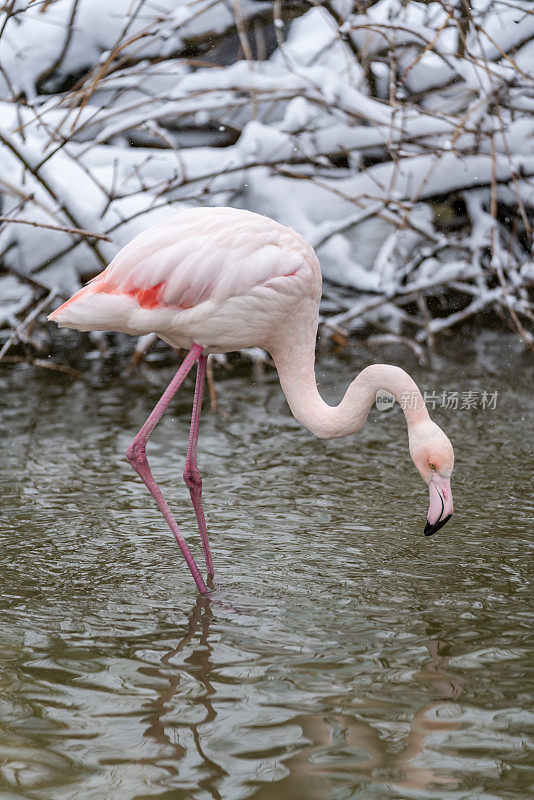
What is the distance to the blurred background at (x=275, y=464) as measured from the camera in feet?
9.03

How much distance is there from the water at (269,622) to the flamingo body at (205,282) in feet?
2.97

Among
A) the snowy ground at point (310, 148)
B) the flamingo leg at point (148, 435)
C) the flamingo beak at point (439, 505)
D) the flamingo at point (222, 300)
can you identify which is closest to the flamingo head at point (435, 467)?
the flamingo beak at point (439, 505)

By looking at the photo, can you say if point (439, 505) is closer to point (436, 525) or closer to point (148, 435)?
point (436, 525)

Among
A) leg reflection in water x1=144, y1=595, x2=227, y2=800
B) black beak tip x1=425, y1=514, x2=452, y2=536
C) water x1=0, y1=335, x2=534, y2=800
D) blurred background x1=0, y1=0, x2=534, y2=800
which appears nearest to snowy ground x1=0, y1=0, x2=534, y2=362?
blurred background x1=0, y1=0, x2=534, y2=800

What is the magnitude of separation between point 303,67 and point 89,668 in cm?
609

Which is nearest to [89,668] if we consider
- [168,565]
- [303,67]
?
[168,565]

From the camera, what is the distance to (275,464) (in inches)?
217

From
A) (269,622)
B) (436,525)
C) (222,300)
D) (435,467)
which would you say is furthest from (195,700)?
(222,300)

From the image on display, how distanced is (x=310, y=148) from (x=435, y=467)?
472 cm

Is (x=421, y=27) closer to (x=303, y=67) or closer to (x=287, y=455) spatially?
(x=303, y=67)

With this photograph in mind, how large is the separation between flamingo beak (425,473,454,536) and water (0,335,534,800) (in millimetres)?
235

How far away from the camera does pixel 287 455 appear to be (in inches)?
223

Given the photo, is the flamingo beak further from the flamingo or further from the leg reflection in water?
the leg reflection in water

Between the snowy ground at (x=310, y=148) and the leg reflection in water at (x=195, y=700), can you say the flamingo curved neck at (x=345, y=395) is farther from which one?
the snowy ground at (x=310, y=148)
